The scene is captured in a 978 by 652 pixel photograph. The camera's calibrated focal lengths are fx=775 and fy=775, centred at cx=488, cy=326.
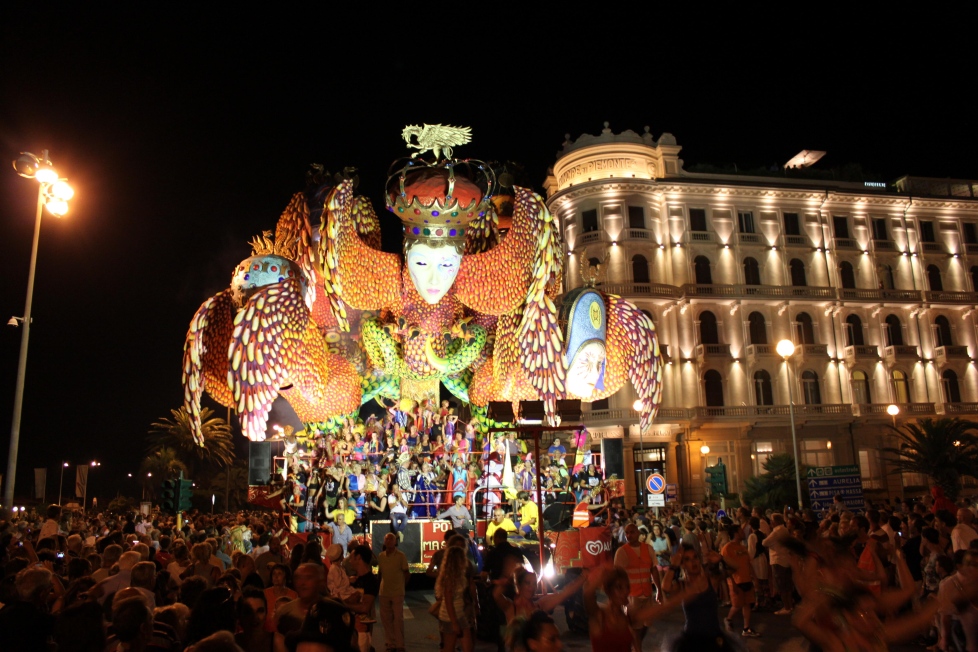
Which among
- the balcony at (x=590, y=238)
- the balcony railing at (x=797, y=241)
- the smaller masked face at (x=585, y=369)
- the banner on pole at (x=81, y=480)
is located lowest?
the banner on pole at (x=81, y=480)

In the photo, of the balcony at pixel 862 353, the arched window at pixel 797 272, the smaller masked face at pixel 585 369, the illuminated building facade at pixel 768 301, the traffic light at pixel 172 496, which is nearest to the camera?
the traffic light at pixel 172 496

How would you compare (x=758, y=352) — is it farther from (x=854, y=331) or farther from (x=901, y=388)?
(x=901, y=388)

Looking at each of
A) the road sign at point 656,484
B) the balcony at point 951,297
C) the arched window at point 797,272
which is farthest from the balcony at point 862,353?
the road sign at point 656,484

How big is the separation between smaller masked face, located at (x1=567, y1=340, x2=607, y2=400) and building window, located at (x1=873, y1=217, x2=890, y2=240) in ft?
119

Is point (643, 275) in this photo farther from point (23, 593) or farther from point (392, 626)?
point (23, 593)

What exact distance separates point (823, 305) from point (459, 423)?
30.7 m

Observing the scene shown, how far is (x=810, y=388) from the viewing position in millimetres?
42312

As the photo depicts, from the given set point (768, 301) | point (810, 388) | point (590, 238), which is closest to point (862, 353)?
point (810, 388)

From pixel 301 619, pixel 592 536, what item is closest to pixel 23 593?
pixel 301 619

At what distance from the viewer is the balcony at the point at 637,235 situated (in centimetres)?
4147

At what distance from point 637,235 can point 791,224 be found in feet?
32.7

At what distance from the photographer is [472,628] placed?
760cm

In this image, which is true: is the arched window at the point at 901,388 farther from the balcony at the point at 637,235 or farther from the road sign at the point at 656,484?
the road sign at the point at 656,484

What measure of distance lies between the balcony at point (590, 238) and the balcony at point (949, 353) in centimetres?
2088
